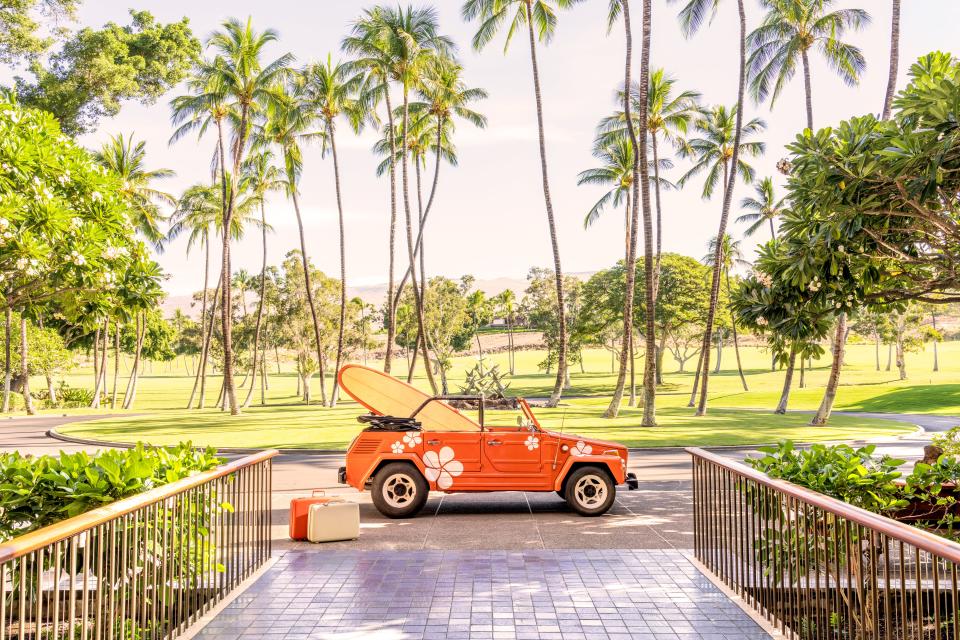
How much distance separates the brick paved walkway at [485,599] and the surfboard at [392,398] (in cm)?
297

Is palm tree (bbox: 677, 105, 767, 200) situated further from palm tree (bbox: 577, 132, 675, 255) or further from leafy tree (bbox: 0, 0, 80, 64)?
leafy tree (bbox: 0, 0, 80, 64)

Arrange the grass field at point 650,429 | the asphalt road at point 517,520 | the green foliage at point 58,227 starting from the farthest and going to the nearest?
1. the grass field at point 650,429
2. the asphalt road at point 517,520
3. the green foliage at point 58,227

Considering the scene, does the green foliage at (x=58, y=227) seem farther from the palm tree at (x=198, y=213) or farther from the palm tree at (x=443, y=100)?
the palm tree at (x=198, y=213)

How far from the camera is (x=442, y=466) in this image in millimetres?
10641

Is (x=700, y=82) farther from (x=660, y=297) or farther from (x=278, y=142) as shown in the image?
(x=278, y=142)

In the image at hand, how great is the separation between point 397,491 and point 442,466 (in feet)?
2.43

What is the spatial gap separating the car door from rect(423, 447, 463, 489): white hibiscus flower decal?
0.42 meters

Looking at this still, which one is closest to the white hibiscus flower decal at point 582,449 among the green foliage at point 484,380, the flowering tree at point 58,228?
the flowering tree at point 58,228

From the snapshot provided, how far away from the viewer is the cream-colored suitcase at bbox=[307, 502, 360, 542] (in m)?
9.04

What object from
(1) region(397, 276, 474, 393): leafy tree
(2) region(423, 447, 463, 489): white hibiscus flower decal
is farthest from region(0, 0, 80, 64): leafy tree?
(1) region(397, 276, 474, 393): leafy tree

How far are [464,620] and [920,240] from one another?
6.04 m

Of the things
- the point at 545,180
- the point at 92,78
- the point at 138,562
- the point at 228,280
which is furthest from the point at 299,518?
the point at 228,280

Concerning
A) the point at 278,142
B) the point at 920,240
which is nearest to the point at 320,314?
the point at 278,142

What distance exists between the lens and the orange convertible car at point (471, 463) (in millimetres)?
10633
